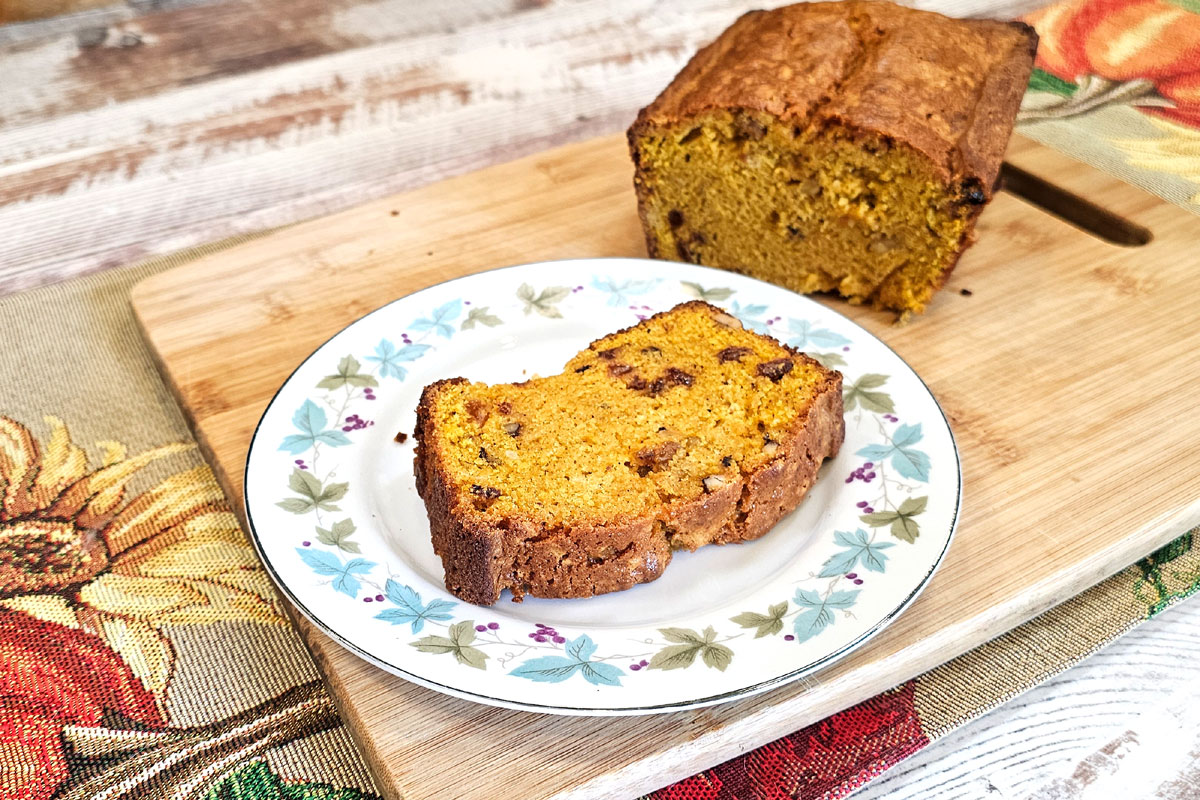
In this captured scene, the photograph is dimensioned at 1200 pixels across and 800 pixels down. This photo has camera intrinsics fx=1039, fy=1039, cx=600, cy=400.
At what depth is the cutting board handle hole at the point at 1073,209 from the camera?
2705 millimetres

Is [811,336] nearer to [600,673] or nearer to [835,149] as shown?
[835,149]

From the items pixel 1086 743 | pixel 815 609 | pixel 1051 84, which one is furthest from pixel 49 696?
pixel 1051 84

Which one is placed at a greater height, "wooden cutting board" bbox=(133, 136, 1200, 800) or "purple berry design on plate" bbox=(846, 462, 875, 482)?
"purple berry design on plate" bbox=(846, 462, 875, 482)

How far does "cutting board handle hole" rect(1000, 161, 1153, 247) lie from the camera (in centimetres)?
271

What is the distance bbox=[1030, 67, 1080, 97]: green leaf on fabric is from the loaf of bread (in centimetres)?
73

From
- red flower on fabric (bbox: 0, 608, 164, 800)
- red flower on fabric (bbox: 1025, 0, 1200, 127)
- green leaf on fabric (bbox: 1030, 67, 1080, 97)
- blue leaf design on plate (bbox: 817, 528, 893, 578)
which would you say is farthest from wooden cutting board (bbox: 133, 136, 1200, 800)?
red flower on fabric (bbox: 1025, 0, 1200, 127)

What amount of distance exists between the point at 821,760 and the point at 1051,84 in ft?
8.49

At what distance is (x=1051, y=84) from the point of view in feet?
11.0

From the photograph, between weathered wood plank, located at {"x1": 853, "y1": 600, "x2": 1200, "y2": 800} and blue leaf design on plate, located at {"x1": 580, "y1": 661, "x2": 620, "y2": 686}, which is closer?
blue leaf design on plate, located at {"x1": 580, "y1": 661, "x2": 620, "y2": 686}

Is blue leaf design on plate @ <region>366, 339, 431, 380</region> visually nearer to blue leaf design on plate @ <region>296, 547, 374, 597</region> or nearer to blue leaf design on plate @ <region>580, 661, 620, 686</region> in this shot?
blue leaf design on plate @ <region>296, 547, 374, 597</region>

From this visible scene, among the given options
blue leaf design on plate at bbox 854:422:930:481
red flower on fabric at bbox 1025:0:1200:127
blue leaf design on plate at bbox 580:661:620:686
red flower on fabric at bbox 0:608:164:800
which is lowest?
red flower on fabric at bbox 0:608:164:800

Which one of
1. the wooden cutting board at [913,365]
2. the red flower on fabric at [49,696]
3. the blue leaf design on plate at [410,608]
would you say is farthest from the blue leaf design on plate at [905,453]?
the red flower on fabric at [49,696]

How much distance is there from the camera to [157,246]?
9.95ft

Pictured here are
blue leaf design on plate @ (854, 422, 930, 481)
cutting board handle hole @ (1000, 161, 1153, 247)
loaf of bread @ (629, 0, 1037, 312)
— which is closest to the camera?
blue leaf design on plate @ (854, 422, 930, 481)
